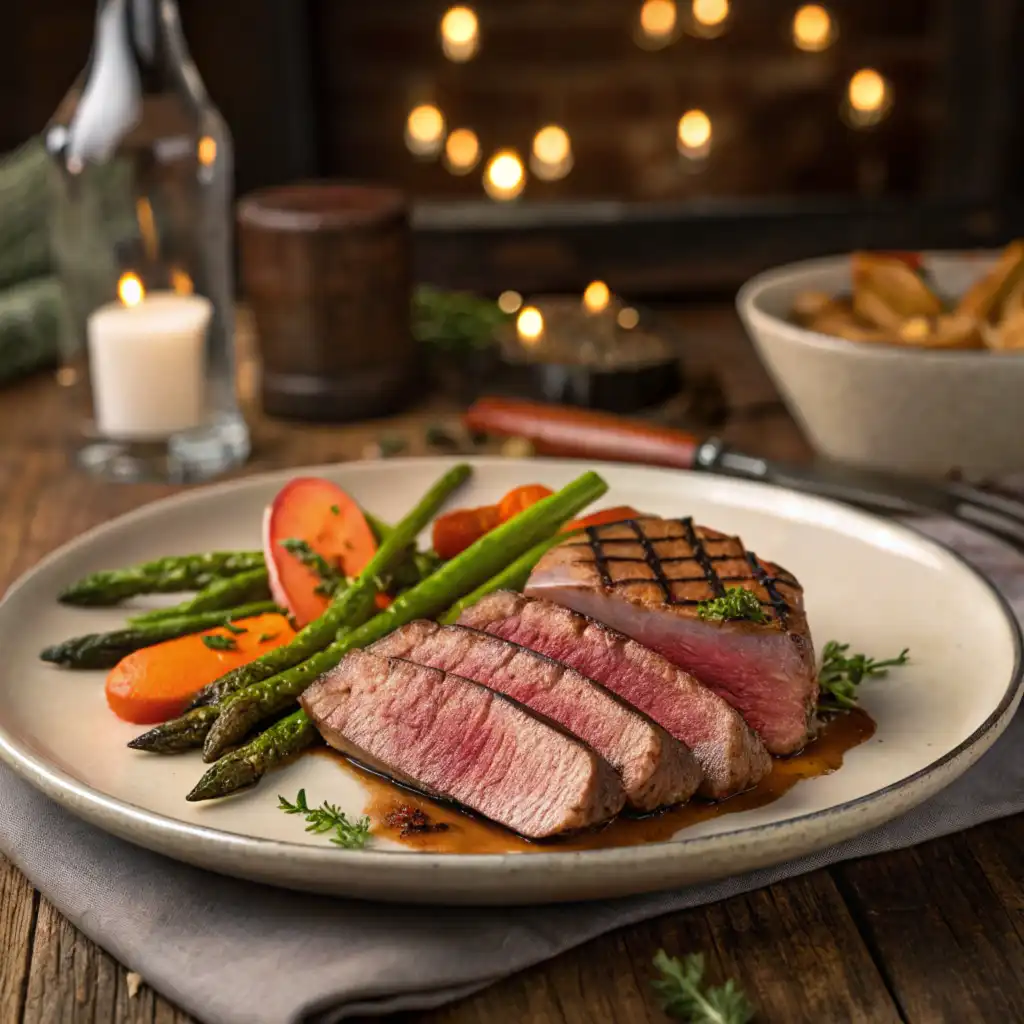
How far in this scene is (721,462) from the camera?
3094mm

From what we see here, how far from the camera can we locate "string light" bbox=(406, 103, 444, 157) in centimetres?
632

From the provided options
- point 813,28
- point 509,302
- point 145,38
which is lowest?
point 509,302

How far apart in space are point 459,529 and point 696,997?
46.3 inches

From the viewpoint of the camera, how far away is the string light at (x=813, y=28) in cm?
612

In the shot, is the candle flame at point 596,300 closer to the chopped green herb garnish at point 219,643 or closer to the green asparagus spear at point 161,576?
the green asparagus spear at point 161,576

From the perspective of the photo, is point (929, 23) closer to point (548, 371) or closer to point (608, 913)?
point (548, 371)

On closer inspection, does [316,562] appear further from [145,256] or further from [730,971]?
[145,256]

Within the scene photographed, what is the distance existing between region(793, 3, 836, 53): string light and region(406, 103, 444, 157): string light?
160 cm

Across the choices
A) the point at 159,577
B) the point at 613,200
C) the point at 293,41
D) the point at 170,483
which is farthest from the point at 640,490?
the point at 613,200

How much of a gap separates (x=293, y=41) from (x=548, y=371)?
2.53 meters

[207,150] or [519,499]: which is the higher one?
[207,150]

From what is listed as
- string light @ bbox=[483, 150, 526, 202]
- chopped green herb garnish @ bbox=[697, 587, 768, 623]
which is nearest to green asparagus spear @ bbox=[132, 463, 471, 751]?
chopped green herb garnish @ bbox=[697, 587, 768, 623]

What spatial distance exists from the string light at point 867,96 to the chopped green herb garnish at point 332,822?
530cm

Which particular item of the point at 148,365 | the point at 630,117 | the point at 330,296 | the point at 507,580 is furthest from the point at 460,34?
the point at 507,580
